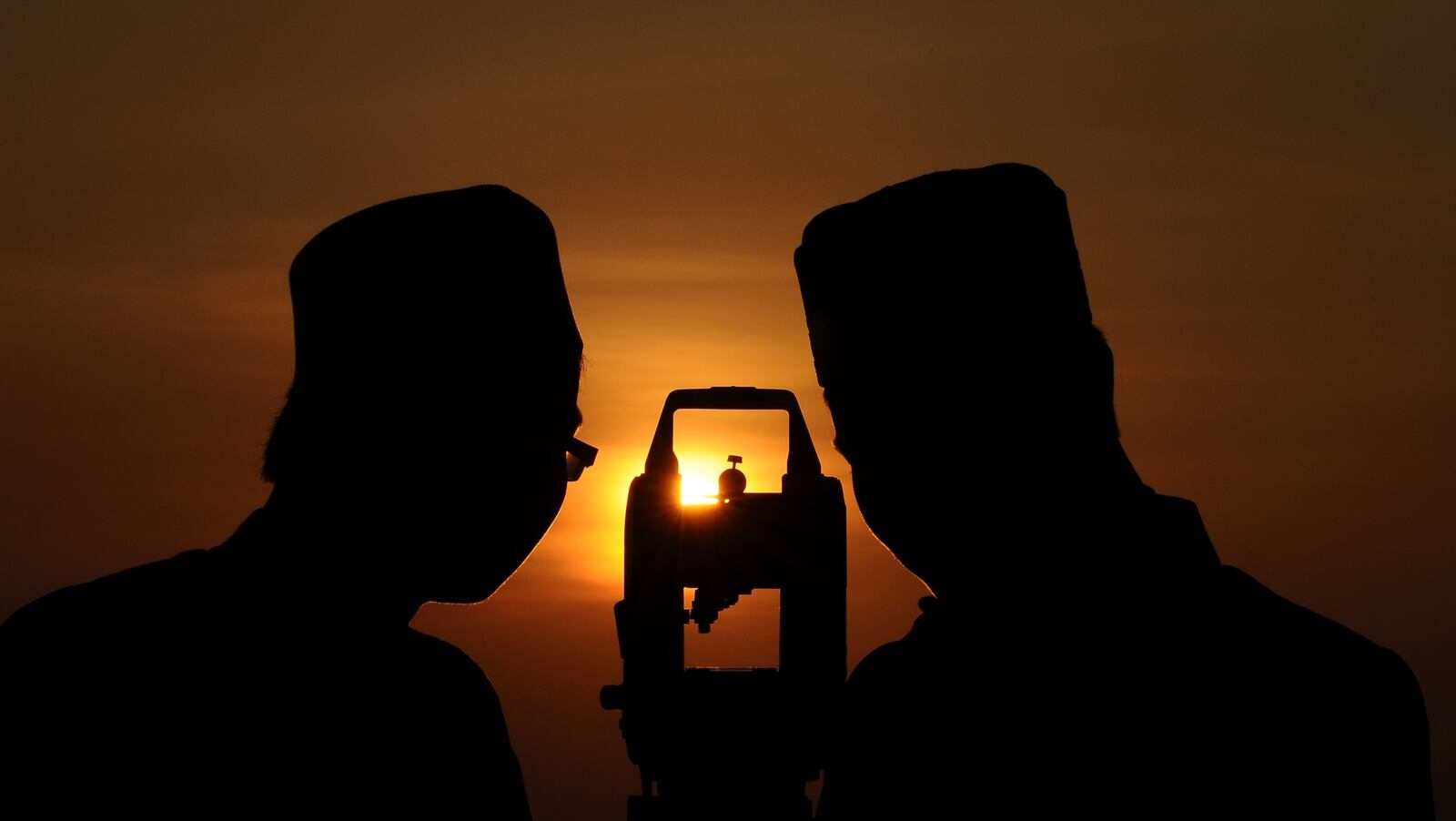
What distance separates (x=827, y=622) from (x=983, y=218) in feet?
4.13

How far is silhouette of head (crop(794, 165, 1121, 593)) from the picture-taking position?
3043 mm

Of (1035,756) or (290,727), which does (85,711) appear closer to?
(290,727)

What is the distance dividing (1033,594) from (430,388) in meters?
1.47

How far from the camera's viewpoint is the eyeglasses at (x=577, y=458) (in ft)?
12.5

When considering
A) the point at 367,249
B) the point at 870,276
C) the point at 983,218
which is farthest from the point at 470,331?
the point at 983,218

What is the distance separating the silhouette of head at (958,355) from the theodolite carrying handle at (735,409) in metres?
0.59

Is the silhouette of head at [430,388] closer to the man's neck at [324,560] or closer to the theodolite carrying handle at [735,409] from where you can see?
the man's neck at [324,560]

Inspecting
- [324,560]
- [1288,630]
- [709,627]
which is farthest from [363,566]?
[1288,630]

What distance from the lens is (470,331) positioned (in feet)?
11.8

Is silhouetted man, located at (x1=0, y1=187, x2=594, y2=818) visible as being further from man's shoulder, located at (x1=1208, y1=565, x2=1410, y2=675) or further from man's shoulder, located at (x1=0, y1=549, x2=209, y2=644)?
man's shoulder, located at (x1=1208, y1=565, x2=1410, y2=675)

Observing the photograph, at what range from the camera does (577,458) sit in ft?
12.5

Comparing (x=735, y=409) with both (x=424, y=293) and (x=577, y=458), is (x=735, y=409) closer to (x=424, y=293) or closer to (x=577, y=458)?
(x=577, y=458)

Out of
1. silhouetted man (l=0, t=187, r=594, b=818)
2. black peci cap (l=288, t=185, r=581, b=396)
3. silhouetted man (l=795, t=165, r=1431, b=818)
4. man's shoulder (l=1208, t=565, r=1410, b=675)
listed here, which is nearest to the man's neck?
silhouetted man (l=0, t=187, r=594, b=818)

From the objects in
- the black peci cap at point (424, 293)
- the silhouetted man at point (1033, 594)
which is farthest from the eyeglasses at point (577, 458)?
the silhouetted man at point (1033, 594)
